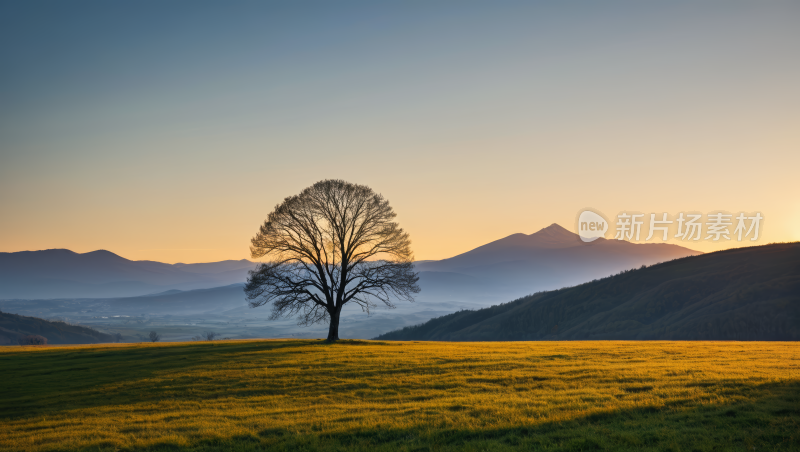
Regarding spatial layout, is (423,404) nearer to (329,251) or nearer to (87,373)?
(87,373)

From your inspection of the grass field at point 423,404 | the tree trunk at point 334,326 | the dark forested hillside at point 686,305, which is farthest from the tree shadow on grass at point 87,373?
the dark forested hillside at point 686,305

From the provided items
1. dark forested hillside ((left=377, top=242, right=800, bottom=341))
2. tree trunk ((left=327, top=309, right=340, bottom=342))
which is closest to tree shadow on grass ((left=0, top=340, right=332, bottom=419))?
tree trunk ((left=327, top=309, right=340, bottom=342))

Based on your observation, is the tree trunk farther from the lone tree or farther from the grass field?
the grass field

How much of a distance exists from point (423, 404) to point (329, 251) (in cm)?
2852

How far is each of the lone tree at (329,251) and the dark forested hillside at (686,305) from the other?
97957mm

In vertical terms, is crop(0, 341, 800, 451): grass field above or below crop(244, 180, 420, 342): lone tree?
below

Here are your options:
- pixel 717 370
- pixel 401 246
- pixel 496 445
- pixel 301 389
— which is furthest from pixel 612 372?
pixel 401 246

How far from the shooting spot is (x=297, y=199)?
4128cm

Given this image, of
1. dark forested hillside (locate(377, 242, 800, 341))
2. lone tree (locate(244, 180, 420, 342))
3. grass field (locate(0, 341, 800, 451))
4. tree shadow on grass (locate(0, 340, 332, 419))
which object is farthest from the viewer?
dark forested hillside (locate(377, 242, 800, 341))

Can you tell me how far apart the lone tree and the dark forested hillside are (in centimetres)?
9796

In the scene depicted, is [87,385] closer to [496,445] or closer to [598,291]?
[496,445]

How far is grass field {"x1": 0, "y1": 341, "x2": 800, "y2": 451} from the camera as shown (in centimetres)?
1227

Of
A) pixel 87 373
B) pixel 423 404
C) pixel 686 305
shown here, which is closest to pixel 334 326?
pixel 87 373

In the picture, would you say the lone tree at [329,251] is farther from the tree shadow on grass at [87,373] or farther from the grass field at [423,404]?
the grass field at [423,404]
